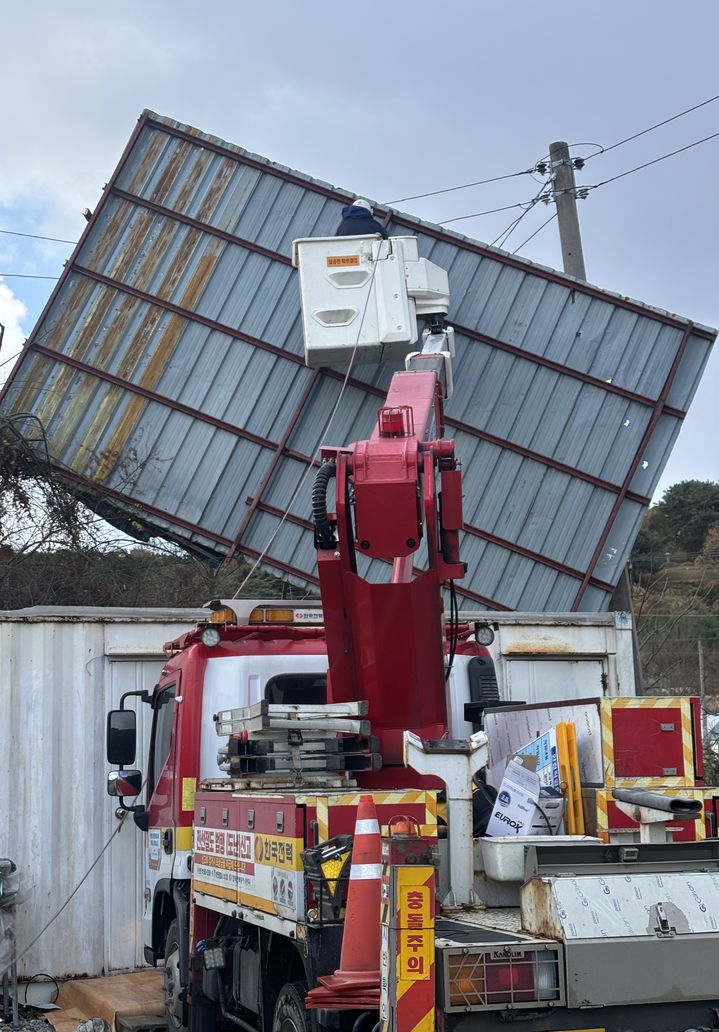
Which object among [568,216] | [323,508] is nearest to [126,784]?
[323,508]

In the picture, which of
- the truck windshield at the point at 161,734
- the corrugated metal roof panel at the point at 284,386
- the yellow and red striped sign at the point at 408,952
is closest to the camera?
the yellow and red striped sign at the point at 408,952

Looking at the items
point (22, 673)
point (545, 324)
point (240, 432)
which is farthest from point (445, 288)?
point (22, 673)

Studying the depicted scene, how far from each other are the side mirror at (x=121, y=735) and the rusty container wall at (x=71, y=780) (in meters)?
2.67

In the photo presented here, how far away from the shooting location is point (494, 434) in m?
17.8

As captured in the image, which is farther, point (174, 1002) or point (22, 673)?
point (22, 673)

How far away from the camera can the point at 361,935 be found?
15.7ft

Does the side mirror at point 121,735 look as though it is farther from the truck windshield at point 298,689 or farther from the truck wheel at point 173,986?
the truck wheel at point 173,986

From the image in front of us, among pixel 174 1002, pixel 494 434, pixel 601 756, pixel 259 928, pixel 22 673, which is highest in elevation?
pixel 494 434

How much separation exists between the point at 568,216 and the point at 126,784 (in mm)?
12702

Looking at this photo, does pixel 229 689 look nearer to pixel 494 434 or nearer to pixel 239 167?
pixel 494 434

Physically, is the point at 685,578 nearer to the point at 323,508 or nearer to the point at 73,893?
the point at 73,893

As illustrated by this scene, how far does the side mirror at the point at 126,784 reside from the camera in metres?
8.48

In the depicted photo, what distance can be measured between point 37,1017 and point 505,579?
9347mm

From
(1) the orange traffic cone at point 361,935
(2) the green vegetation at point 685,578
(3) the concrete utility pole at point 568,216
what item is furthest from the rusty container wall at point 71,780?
(2) the green vegetation at point 685,578
